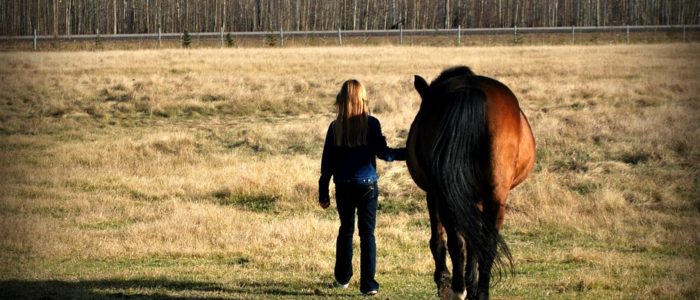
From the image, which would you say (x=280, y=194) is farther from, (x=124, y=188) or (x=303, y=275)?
(x=303, y=275)

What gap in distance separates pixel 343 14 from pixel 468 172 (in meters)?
63.3

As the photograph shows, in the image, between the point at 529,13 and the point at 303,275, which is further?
the point at 529,13

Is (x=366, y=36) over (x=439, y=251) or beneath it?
over

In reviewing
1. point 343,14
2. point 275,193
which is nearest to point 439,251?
point 275,193

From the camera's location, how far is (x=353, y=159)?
7379mm

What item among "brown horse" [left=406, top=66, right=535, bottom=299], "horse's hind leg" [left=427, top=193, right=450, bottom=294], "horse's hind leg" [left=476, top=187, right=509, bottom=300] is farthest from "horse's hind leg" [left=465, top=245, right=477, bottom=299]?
"horse's hind leg" [left=427, top=193, right=450, bottom=294]

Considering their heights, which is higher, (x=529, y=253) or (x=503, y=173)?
(x=503, y=173)

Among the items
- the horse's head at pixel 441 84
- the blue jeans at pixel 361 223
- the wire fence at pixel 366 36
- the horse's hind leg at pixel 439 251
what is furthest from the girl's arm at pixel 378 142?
the wire fence at pixel 366 36

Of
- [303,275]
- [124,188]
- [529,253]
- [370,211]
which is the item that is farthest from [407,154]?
[124,188]

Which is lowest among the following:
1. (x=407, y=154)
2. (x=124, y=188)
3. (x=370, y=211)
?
(x=124, y=188)

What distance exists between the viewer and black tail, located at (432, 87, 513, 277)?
20.9 ft

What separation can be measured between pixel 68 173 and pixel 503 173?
33.8 feet

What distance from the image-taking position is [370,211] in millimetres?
7488

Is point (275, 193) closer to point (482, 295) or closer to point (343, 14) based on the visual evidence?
point (482, 295)
